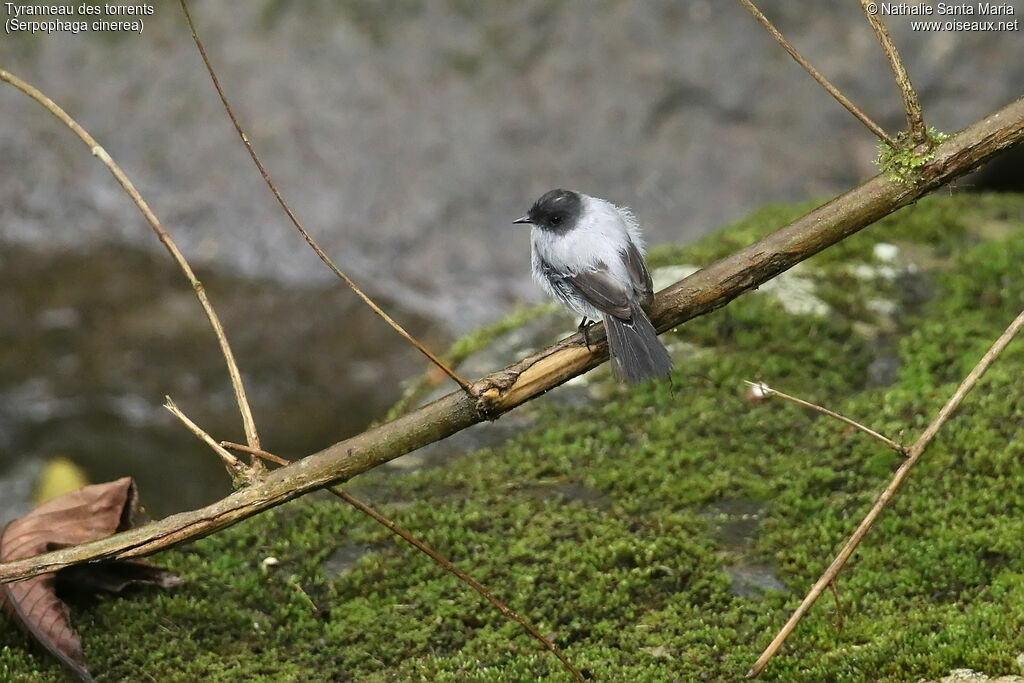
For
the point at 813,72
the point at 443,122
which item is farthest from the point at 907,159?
the point at 443,122

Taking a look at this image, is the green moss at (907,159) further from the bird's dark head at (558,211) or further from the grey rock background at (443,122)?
the grey rock background at (443,122)

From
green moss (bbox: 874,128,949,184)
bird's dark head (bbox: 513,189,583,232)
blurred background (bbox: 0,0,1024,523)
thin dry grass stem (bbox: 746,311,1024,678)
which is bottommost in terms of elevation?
thin dry grass stem (bbox: 746,311,1024,678)

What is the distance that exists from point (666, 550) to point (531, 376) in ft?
3.05

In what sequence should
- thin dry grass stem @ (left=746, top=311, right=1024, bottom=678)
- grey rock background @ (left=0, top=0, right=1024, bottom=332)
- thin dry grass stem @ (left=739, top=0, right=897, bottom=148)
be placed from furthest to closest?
grey rock background @ (left=0, top=0, right=1024, bottom=332)
thin dry grass stem @ (left=739, top=0, right=897, bottom=148)
thin dry grass stem @ (left=746, top=311, right=1024, bottom=678)

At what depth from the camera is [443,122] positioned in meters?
8.86

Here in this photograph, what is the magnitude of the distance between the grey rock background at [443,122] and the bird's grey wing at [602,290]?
4647 millimetres

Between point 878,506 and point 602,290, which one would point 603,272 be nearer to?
point 602,290

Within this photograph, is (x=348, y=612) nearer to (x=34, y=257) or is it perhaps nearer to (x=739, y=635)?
(x=739, y=635)

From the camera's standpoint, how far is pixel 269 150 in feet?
29.1

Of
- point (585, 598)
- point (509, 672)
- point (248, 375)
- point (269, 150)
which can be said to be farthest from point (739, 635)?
point (269, 150)

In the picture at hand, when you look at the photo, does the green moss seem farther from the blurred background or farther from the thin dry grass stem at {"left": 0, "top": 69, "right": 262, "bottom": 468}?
the blurred background

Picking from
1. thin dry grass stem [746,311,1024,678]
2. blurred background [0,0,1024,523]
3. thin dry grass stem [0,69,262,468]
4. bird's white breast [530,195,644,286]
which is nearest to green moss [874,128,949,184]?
thin dry grass stem [746,311,1024,678]

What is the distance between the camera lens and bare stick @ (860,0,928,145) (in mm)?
2740

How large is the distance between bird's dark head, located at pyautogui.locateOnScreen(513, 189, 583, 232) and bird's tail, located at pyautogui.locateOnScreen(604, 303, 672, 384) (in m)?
0.85
